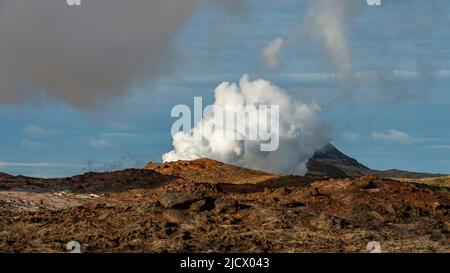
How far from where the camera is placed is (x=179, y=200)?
3184 centimetres

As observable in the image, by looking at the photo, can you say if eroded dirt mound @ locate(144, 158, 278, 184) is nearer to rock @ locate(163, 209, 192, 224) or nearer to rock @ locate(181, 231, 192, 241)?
rock @ locate(163, 209, 192, 224)

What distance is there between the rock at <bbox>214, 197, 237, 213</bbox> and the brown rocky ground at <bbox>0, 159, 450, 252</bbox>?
37 millimetres

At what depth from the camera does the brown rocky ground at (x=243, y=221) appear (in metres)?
28.1

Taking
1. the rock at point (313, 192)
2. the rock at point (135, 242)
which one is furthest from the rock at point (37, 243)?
the rock at point (313, 192)

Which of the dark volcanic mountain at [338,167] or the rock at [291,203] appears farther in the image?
the dark volcanic mountain at [338,167]

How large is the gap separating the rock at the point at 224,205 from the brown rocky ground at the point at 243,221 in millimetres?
37

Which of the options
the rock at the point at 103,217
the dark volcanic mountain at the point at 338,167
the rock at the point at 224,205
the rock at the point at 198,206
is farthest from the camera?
the dark volcanic mountain at the point at 338,167

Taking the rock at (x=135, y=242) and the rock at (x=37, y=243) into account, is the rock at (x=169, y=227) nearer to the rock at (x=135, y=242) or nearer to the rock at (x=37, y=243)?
the rock at (x=135, y=242)

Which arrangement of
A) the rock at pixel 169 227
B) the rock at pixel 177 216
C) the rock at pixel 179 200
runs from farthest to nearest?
the rock at pixel 179 200 < the rock at pixel 177 216 < the rock at pixel 169 227

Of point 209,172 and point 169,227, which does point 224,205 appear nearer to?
point 169,227

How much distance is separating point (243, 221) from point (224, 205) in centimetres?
128
